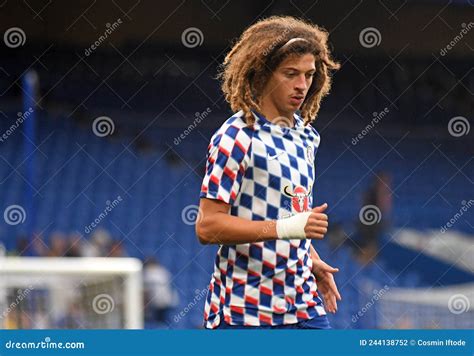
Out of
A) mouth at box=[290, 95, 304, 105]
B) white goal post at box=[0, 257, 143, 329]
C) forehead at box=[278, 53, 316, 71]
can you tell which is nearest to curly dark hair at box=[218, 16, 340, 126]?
forehead at box=[278, 53, 316, 71]

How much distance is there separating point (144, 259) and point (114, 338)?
808 centimetres

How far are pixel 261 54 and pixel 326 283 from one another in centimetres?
78

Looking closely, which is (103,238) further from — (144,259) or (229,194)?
(229,194)

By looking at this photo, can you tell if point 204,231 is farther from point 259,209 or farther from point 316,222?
point 316,222

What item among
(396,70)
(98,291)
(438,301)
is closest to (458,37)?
(396,70)

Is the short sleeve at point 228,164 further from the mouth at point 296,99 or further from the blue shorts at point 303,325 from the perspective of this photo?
the blue shorts at point 303,325

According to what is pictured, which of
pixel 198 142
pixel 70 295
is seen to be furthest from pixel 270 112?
pixel 198 142

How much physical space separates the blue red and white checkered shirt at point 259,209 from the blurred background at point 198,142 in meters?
7.55

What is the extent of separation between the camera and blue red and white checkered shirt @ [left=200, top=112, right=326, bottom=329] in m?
3.40

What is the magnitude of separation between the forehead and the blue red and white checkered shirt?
193mm

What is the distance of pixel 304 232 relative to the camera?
3318 millimetres

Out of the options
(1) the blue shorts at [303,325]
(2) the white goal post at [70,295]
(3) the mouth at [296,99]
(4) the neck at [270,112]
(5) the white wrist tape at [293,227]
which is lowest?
(2) the white goal post at [70,295]

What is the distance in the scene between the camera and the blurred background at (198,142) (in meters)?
12.5

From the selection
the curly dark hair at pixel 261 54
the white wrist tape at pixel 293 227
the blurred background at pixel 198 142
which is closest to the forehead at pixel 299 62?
the curly dark hair at pixel 261 54
